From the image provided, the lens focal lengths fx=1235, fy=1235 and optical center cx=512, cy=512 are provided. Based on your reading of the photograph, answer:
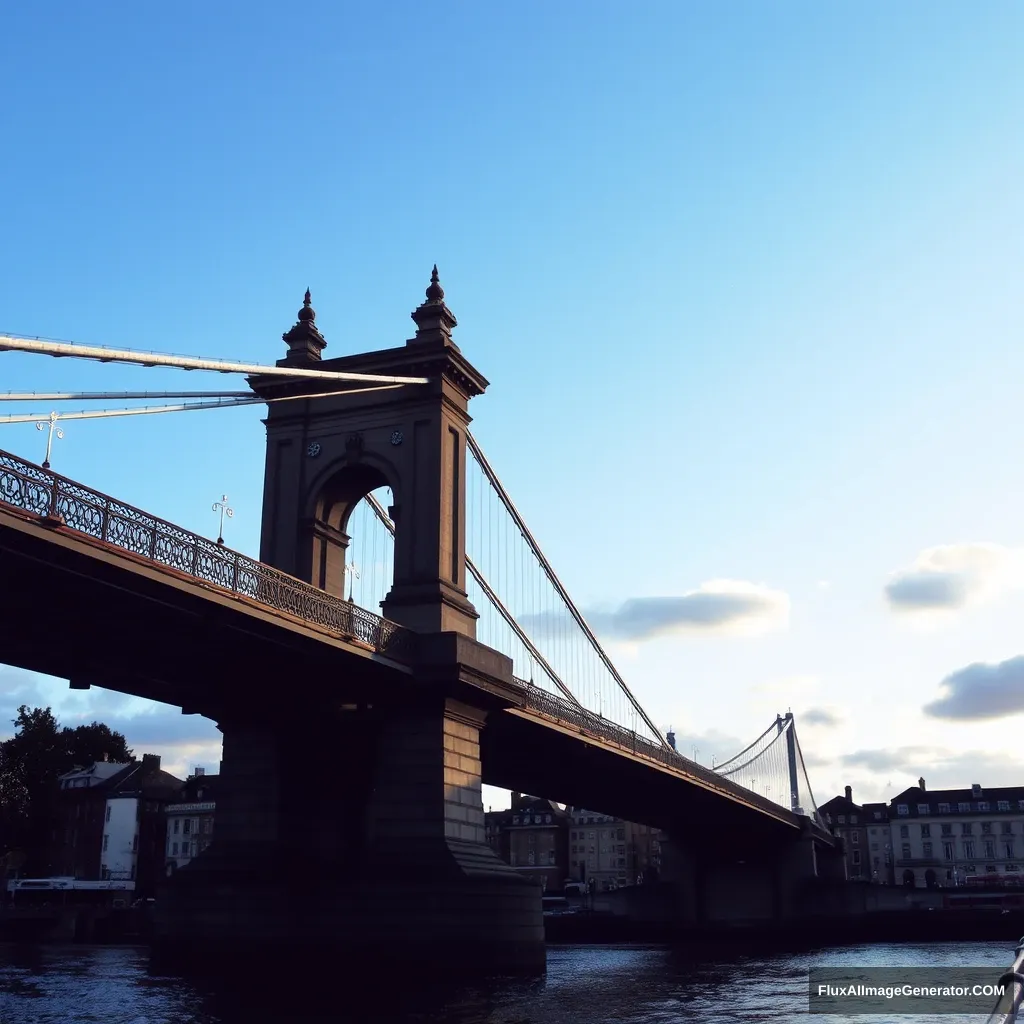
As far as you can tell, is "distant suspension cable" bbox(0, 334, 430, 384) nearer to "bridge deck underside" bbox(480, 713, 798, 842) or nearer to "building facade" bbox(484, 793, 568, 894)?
"bridge deck underside" bbox(480, 713, 798, 842)

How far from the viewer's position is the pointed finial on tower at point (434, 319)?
36.4 m

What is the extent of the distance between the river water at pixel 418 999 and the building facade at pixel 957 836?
8892 cm

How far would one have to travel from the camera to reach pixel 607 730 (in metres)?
46.4

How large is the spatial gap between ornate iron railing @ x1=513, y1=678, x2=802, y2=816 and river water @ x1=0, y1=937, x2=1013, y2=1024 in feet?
26.5

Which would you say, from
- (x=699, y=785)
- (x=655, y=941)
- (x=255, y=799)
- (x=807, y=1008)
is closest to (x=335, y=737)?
(x=255, y=799)

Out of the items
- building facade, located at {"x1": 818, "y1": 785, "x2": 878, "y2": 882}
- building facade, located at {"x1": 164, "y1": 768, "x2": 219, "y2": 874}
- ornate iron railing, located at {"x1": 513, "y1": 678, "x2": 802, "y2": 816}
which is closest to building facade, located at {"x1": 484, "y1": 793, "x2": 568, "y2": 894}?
building facade, located at {"x1": 818, "y1": 785, "x2": 878, "y2": 882}

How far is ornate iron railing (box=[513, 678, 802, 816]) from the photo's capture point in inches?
1547

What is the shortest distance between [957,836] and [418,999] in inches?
4272

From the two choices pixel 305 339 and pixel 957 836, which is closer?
pixel 305 339

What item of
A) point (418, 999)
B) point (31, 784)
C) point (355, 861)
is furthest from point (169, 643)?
point (31, 784)

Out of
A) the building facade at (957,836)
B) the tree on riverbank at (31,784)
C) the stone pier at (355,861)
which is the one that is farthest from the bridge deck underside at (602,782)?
the building facade at (957,836)

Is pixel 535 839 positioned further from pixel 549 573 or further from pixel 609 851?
pixel 549 573

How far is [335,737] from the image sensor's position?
113 feet

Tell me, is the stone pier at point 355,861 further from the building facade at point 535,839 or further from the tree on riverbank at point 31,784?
the building facade at point 535,839
